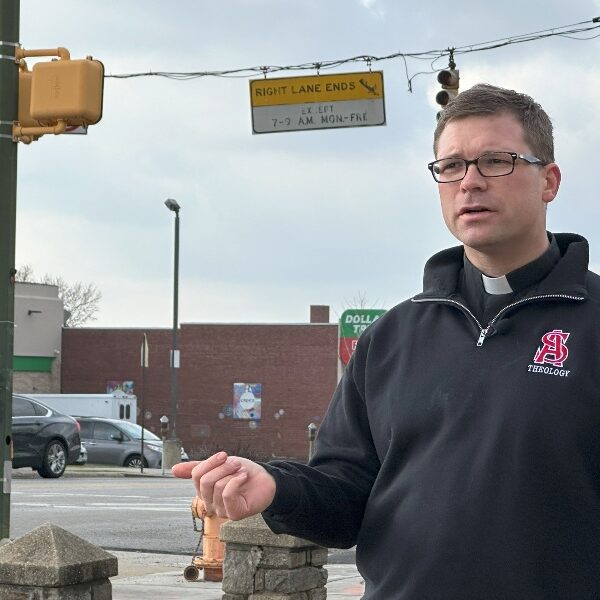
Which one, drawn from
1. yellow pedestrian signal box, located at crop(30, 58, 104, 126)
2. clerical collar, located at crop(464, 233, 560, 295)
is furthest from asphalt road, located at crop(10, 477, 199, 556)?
clerical collar, located at crop(464, 233, 560, 295)

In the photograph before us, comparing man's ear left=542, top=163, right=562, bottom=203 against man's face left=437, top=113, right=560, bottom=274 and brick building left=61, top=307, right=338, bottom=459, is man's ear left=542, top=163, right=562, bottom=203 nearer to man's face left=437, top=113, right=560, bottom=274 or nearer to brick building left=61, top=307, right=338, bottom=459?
man's face left=437, top=113, right=560, bottom=274

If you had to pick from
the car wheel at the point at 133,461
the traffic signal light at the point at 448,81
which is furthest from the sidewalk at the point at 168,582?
the car wheel at the point at 133,461

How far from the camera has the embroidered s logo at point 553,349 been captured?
273 centimetres

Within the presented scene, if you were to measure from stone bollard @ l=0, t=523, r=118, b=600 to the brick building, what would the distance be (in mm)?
44902

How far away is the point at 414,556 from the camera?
278 cm

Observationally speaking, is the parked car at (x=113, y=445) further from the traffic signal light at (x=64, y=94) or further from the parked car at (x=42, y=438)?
the traffic signal light at (x=64, y=94)

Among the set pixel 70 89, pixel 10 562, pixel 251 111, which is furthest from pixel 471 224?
pixel 251 111

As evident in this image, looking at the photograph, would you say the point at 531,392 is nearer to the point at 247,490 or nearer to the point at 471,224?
the point at 471,224

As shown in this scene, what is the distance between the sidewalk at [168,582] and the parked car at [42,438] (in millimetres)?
11730

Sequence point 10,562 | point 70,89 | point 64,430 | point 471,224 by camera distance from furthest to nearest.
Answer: point 64,430, point 70,89, point 10,562, point 471,224

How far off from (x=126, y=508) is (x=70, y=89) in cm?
1077

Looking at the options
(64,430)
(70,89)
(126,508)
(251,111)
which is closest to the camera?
(70,89)

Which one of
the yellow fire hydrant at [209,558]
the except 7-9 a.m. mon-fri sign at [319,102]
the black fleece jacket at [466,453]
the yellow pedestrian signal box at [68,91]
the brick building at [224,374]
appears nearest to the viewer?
the black fleece jacket at [466,453]

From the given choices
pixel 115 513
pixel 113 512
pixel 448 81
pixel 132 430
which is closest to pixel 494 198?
pixel 448 81
